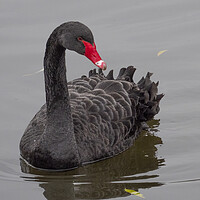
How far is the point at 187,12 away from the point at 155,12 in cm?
45

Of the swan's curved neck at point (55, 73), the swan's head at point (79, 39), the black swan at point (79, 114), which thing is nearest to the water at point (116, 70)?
the black swan at point (79, 114)

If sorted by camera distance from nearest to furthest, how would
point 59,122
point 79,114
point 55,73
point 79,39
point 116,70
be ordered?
point 79,39, point 55,73, point 59,122, point 79,114, point 116,70

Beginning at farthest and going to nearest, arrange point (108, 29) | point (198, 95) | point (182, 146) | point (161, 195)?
point (108, 29)
point (198, 95)
point (182, 146)
point (161, 195)

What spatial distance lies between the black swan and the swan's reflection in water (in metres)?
0.08

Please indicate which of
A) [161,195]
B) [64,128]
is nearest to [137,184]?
[161,195]

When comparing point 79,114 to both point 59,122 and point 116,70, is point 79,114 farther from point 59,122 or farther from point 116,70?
point 116,70

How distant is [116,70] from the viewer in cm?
734

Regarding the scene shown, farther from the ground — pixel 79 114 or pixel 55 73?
pixel 55 73

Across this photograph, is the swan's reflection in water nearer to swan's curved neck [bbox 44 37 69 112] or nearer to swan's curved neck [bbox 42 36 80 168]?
swan's curved neck [bbox 42 36 80 168]

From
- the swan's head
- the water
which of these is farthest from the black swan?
the water

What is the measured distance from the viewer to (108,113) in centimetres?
589

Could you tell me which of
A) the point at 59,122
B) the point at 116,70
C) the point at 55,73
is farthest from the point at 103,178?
the point at 116,70

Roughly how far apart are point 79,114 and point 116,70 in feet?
5.42

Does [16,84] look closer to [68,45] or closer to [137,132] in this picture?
[137,132]
